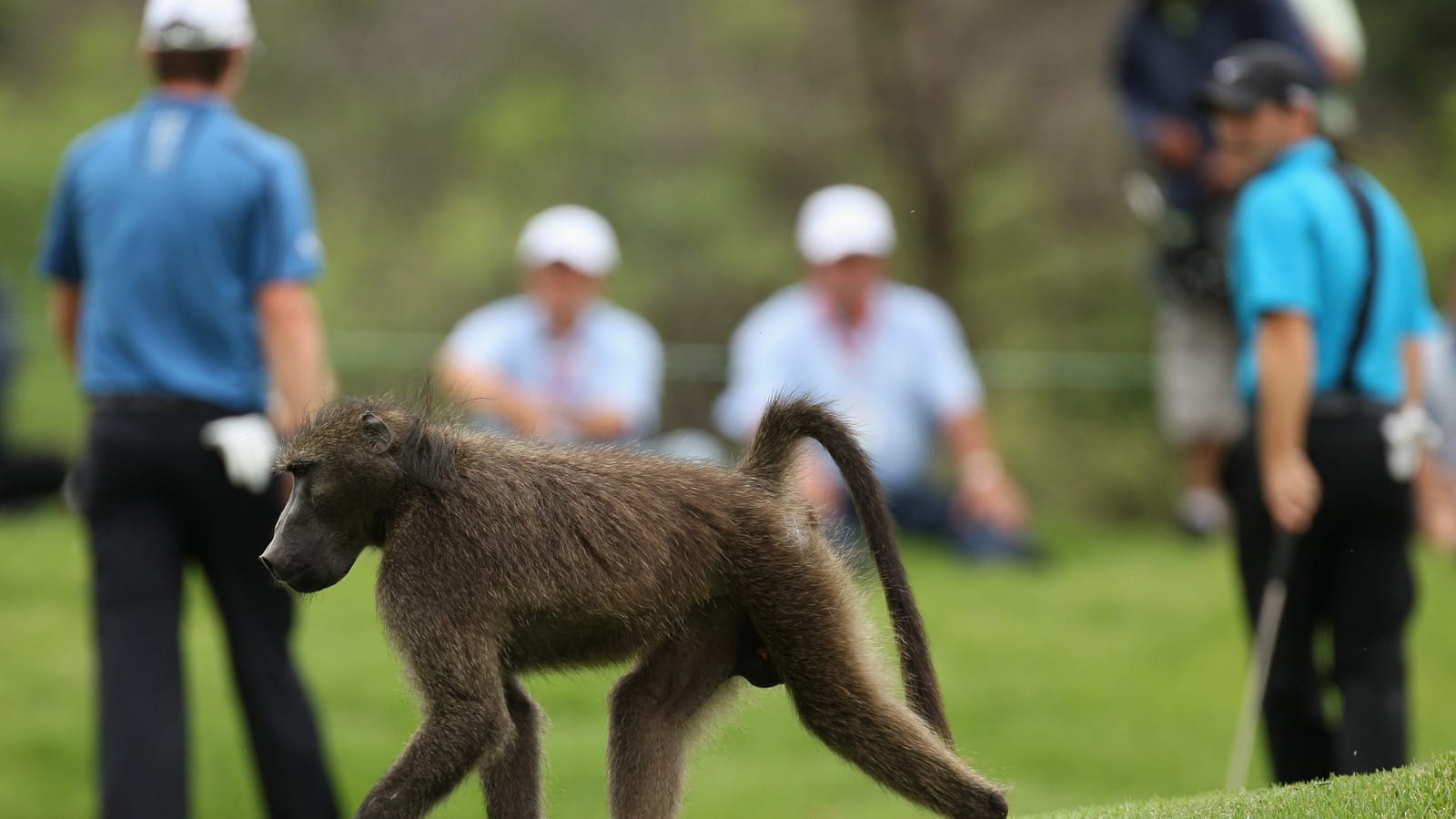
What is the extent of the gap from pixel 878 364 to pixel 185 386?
5160 millimetres

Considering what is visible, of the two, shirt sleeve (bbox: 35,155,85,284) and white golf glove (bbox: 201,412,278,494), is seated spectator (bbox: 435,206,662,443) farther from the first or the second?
white golf glove (bbox: 201,412,278,494)

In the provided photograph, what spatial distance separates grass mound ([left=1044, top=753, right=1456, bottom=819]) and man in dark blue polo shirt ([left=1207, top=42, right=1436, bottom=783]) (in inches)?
54.8

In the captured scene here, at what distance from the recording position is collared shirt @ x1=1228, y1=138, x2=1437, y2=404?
5.54m

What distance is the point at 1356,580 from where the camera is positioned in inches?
219

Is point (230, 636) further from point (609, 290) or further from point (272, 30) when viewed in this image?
point (272, 30)

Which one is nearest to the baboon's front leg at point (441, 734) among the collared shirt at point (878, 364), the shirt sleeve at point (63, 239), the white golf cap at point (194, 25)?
the white golf cap at point (194, 25)

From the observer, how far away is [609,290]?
65.0 ft

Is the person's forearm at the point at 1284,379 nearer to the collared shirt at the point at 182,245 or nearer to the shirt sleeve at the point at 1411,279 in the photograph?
the shirt sleeve at the point at 1411,279

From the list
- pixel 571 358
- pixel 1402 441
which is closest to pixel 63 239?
pixel 571 358

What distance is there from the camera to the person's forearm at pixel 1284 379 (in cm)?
545

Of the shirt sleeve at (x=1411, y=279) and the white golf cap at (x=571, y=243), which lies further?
the white golf cap at (x=571, y=243)

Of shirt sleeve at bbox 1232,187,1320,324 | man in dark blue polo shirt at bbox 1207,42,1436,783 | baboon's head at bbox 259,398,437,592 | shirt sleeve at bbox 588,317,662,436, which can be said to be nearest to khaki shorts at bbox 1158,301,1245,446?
shirt sleeve at bbox 588,317,662,436

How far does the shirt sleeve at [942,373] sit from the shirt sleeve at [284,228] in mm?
4895

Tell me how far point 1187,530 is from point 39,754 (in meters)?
6.85
